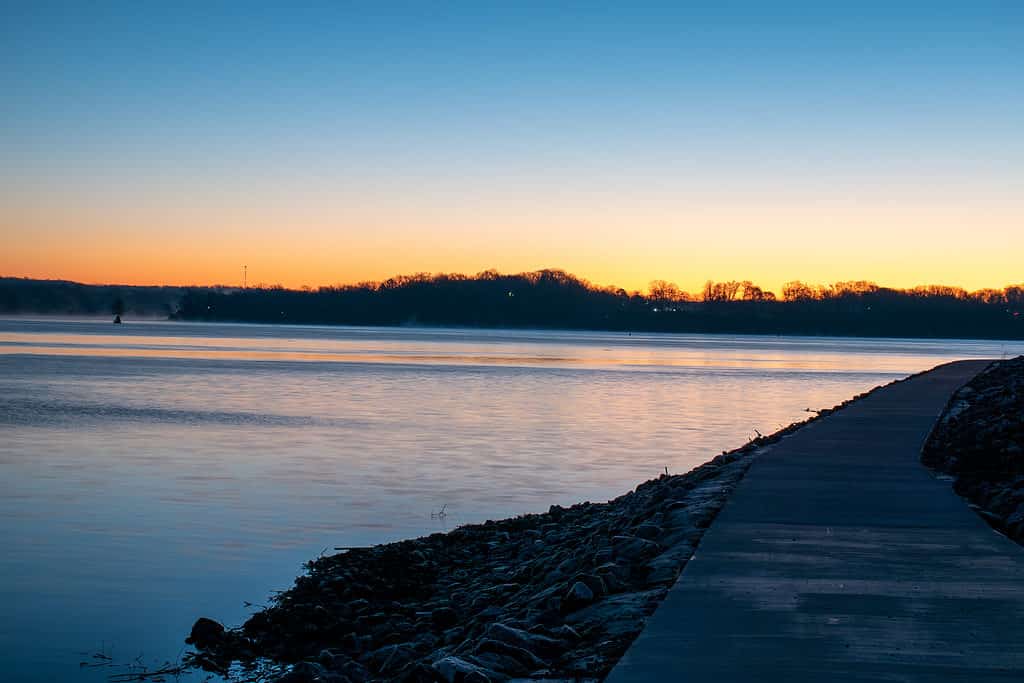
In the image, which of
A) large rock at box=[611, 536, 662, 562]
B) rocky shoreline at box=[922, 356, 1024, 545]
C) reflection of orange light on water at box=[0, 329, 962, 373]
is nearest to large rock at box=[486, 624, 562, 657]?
large rock at box=[611, 536, 662, 562]

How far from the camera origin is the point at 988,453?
48.3 ft

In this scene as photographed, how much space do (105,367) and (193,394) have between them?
23348mm

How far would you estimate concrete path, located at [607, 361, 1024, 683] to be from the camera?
204 inches

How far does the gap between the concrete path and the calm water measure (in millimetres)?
5010

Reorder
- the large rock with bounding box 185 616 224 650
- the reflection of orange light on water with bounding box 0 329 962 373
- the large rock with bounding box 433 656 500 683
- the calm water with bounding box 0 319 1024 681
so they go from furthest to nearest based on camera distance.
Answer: the reflection of orange light on water with bounding box 0 329 962 373
the calm water with bounding box 0 319 1024 681
the large rock with bounding box 185 616 224 650
the large rock with bounding box 433 656 500 683

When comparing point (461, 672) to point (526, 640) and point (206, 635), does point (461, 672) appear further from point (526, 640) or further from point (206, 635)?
point (206, 635)

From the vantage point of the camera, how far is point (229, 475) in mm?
19203

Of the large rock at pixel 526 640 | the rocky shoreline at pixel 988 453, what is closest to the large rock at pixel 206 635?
the large rock at pixel 526 640

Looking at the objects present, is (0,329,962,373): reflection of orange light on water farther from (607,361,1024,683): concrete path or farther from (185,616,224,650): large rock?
(185,616,224,650): large rock

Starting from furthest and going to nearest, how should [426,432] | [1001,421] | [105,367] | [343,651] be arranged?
[105,367], [426,432], [1001,421], [343,651]

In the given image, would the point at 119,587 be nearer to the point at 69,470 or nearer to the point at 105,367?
the point at 69,470

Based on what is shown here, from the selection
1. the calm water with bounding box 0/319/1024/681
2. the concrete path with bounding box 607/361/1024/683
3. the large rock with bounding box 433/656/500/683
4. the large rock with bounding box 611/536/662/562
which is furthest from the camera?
the calm water with bounding box 0/319/1024/681

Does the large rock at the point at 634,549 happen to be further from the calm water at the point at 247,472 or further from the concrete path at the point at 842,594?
the calm water at the point at 247,472

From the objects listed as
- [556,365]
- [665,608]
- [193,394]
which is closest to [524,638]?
[665,608]
